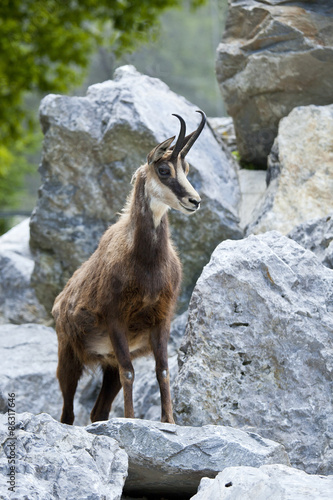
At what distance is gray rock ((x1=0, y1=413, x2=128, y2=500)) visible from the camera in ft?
11.8

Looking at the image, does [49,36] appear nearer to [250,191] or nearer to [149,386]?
[250,191]

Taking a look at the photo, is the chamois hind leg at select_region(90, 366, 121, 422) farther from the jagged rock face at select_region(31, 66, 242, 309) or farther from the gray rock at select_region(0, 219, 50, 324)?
the gray rock at select_region(0, 219, 50, 324)

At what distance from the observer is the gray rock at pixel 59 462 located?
11.8ft

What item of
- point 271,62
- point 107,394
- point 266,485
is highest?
point 271,62

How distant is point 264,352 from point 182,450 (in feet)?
4.41

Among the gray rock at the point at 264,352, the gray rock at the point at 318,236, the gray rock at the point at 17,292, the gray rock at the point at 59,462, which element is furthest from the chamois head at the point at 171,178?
Answer: the gray rock at the point at 17,292

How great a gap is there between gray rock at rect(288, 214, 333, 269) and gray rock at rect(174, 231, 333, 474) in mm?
788

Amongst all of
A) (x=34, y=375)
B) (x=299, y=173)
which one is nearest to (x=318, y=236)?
(x=299, y=173)

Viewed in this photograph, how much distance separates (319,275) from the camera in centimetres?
564

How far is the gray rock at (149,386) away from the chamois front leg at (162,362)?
0.88m

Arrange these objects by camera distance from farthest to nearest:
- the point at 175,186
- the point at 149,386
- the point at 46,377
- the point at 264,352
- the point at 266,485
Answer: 1. the point at 46,377
2. the point at 149,386
3. the point at 175,186
4. the point at 264,352
5. the point at 266,485

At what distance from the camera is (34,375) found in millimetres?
7301

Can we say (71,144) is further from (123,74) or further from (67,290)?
(67,290)

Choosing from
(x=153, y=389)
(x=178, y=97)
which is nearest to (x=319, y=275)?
(x=153, y=389)
